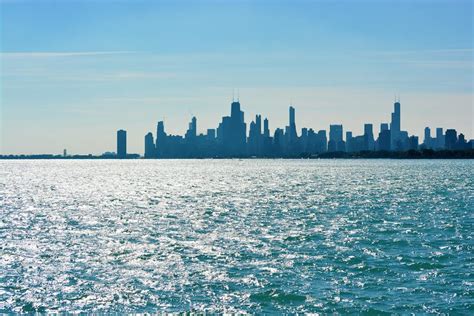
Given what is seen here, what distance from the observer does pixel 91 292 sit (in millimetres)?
26922

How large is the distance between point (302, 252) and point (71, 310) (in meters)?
15.6

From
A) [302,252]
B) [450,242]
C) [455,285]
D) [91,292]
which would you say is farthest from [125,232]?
[455,285]

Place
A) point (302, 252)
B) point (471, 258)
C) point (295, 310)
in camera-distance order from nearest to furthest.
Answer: point (295, 310) < point (471, 258) < point (302, 252)

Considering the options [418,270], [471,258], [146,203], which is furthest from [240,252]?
[146,203]

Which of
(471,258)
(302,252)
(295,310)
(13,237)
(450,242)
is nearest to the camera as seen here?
(295,310)

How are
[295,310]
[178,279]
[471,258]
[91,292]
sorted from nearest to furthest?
[295,310] < [91,292] < [178,279] < [471,258]

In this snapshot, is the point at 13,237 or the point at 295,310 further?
the point at 13,237

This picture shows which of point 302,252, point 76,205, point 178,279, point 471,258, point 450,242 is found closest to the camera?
point 178,279

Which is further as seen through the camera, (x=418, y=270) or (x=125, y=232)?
(x=125, y=232)

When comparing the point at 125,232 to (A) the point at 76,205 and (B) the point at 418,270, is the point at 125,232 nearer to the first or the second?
(B) the point at 418,270

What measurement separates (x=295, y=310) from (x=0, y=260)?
715 inches

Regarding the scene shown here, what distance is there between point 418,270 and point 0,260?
21.9 meters

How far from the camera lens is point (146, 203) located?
2972 inches

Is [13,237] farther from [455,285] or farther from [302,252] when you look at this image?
[455,285]
